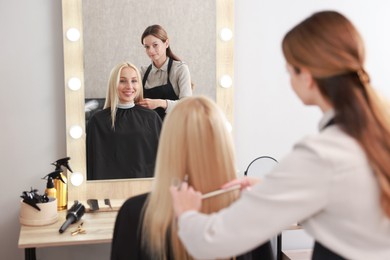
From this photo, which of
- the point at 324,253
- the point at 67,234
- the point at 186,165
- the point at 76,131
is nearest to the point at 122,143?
the point at 76,131

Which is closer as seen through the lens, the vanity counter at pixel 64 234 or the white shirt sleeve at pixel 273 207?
the white shirt sleeve at pixel 273 207

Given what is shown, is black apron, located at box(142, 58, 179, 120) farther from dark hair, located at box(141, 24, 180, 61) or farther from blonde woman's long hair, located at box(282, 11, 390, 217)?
blonde woman's long hair, located at box(282, 11, 390, 217)

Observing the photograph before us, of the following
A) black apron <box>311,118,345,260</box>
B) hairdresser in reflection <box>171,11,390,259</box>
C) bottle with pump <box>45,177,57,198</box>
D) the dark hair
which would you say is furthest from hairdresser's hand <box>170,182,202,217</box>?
the dark hair

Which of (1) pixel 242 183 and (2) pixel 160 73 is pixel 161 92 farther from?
(1) pixel 242 183

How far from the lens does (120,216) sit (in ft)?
3.89

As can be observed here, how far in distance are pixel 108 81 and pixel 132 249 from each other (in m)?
0.99

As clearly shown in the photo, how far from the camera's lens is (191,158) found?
1065 millimetres

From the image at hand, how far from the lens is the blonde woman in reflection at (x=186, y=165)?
1.07m

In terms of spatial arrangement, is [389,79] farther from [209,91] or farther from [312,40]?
[312,40]

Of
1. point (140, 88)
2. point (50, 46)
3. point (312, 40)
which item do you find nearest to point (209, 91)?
point (140, 88)

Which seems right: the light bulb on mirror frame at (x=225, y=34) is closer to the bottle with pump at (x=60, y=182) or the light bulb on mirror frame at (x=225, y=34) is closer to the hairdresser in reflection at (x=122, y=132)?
the hairdresser in reflection at (x=122, y=132)

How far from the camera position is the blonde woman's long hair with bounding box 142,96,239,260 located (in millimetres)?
1065

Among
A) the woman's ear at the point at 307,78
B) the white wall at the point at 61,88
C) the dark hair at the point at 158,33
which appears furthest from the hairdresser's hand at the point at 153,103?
the woman's ear at the point at 307,78

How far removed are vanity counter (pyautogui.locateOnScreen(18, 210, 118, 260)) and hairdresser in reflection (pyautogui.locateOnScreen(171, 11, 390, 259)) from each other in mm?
849
